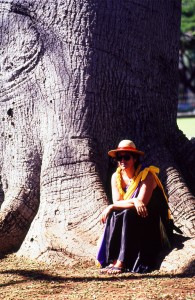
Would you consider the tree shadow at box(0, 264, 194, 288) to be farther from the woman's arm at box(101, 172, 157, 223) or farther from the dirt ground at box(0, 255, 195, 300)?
the woman's arm at box(101, 172, 157, 223)

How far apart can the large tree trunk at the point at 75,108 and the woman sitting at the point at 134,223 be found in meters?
0.57

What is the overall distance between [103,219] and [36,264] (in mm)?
829

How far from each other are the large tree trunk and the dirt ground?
580mm

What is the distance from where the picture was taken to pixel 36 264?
5.86 metres

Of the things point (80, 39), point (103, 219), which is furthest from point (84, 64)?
point (103, 219)

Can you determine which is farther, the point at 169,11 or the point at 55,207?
the point at 169,11

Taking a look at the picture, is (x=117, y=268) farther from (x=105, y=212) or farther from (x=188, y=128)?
(x=188, y=128)

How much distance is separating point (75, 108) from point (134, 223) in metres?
1.48

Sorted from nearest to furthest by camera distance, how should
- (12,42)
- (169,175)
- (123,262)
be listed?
(123,262), (169,175), (12,42)

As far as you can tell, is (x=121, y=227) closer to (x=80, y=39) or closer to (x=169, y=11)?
(x=80, y=39)

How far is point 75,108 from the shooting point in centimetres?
636

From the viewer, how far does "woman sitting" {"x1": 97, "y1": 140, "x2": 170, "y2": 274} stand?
5348 mm

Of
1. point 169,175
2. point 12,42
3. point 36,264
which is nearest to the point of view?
point 36,264

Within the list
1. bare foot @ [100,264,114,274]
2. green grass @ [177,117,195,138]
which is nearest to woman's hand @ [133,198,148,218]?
bare foot @ [100,264,114,274]
